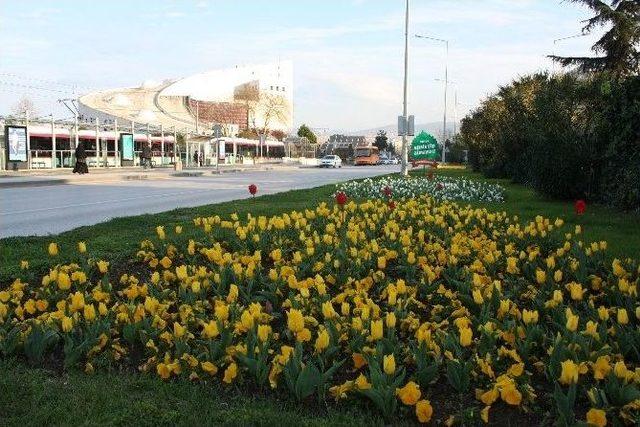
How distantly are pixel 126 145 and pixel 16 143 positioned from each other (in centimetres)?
1098

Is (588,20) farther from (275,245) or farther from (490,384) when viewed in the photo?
(490,384)

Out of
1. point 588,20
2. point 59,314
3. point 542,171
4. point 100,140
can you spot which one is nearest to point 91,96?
point 100,140

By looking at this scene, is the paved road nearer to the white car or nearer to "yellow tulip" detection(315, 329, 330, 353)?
"yellow tulip" detection(315, 329, 330, 353)

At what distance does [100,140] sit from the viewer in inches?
1618

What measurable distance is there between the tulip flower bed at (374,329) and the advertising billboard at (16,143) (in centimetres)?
2680

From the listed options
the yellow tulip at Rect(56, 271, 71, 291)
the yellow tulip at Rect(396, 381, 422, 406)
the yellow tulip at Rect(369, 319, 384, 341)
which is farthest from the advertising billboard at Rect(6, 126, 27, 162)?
the yellow tulip at Rect(396, 381, 422, 406)

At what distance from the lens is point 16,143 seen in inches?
1222

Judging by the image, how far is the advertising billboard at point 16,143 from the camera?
30.2m

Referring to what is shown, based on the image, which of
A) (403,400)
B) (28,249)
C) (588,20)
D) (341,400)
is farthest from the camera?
(588,20)

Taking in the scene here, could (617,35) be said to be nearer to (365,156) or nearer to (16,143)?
(16,143)

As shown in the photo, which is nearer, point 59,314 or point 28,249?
point 59,314

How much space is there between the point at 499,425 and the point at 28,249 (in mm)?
A: 6027

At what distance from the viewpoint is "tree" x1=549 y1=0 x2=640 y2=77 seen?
106ft

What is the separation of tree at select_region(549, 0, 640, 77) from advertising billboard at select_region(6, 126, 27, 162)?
27.6 meters
